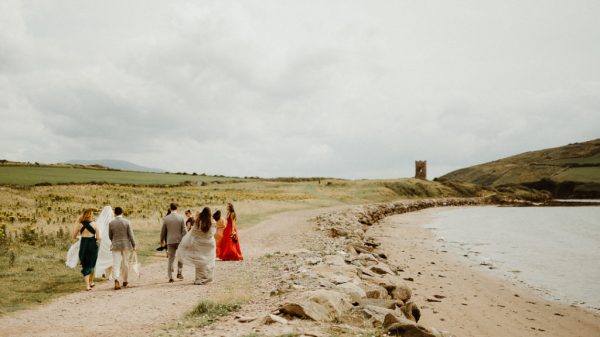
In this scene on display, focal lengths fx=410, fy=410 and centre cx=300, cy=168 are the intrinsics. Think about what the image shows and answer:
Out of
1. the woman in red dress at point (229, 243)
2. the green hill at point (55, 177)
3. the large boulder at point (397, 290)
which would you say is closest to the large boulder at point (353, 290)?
the large boulder at point (397, 290)

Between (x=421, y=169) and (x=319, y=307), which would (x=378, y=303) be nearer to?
(x=319, y=307)

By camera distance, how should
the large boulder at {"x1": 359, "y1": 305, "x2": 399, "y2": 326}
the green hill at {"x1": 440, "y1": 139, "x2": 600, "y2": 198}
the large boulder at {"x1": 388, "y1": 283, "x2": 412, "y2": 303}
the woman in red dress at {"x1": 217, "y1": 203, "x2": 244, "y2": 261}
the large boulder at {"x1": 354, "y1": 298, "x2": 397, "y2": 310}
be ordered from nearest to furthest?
the large boulder at {"x1": 359, "y1": 305, "x2": 399, "y2": 326}, the large boulder at {"x1": 354, "y1": 298, "x2": 397, "y2": 310}, the large boulder at {"x1": 388, "y1": 283, "x2": 412, "y2": 303}, the woman in red dress at {"x1": 217, "y1": 203, "x2": 244, "y2": 261}, the green hill at {"x1": 440, "y1": 139, "x2": 600, "y2": 198}

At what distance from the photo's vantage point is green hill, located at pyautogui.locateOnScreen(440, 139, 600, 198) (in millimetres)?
137875

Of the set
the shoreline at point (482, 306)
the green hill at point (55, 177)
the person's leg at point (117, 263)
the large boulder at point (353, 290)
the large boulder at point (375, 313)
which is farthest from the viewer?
the green hill at point (55, 177)

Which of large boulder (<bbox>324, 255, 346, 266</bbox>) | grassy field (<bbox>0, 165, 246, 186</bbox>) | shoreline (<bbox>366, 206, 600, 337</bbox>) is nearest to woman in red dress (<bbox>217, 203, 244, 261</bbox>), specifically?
large boulder (<bbox>324, 255, 346, 266</bbox>)

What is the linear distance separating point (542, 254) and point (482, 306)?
47.3ft

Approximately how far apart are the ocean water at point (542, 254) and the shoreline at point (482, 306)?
1.29 meters

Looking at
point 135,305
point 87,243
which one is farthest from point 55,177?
point 135,305

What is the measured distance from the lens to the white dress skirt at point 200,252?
41.2 feet

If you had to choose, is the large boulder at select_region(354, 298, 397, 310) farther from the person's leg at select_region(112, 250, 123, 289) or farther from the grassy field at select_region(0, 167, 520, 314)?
the grassy field at select_region(0, 167, 520, 314)

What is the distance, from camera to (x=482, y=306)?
45.0ft

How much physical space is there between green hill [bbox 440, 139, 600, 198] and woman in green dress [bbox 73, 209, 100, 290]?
399 ft

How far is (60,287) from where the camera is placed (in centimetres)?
1259

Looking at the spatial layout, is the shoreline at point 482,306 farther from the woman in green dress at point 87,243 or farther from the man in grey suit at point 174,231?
the woman in green dress at point 87,243
